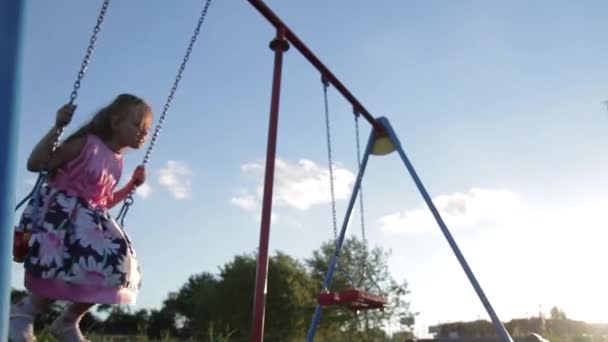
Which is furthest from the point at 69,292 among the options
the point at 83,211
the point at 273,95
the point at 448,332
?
the point at 448,332

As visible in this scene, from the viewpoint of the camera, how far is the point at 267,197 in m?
3.59

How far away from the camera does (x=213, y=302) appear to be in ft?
82.1

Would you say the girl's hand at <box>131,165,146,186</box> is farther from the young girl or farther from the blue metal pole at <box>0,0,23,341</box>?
the blue metal pole at <box>0,0,23,341</box>

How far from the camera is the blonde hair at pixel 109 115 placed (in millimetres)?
2516

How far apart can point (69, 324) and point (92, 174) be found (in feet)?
1.97

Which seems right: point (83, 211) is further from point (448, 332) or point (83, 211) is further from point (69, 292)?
point (448, 332)

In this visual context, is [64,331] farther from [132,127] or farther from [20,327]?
[132,127]

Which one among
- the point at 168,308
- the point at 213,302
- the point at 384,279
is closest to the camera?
the point at 384,279

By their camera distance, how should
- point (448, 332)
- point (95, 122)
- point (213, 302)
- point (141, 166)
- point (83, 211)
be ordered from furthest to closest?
1. point (213, 302)
2. point (448, 332)
3. point (141, 166)
4. point (95, 122)
5. point (83, 211)

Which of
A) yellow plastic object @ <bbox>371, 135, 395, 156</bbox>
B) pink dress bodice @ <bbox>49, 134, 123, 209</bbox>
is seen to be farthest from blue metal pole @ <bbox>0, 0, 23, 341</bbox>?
yellow plastic object @ <bbox>371, 135, 395, 156</bbox>

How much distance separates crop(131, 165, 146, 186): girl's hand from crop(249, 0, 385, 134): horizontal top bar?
165cm

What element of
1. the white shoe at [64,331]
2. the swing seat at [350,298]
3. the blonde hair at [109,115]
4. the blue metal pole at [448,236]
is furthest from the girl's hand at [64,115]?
the blue metal pole at [448,236]

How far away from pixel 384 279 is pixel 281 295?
5.30 meters

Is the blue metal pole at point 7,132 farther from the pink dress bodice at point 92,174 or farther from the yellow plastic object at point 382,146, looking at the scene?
the yellow plastic object at point 382,146
